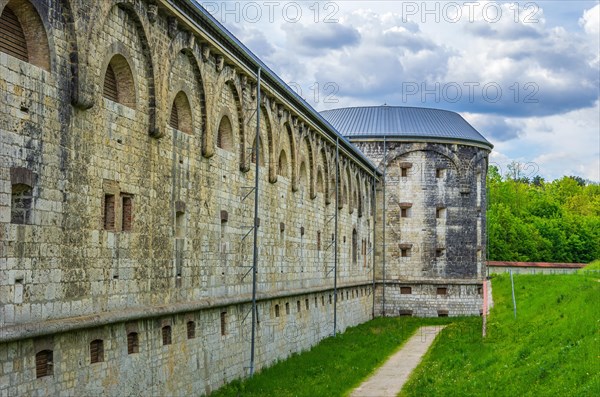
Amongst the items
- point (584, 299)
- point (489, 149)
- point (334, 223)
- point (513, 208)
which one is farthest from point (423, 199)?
point (513, 208)

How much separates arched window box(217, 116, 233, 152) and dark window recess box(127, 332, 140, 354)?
7160mm

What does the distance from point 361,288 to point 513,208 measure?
1900 inches

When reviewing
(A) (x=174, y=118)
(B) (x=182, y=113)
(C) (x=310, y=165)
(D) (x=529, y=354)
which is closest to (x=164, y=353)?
(A) (x=174, y=118)

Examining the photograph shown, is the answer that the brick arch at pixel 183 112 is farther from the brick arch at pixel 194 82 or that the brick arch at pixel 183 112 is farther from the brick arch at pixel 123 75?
the brick arch at pixel 123 75

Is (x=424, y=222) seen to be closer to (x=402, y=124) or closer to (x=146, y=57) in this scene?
(x=402, y=124)

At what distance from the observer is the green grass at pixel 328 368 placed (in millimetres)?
20750

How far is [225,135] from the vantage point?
22125 mm

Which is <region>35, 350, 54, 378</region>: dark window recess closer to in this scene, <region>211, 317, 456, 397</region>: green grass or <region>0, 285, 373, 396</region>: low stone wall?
<region>0, 285, 373, 396</region>: low stone wall

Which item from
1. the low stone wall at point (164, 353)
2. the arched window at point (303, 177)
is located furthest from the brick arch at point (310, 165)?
the low stone wall at point (164, 353)

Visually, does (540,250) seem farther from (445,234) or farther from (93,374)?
(93,374)

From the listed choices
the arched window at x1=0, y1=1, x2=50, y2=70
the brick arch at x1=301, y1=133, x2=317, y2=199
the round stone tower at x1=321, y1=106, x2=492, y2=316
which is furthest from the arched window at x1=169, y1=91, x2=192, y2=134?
the round stone tower at x1=321, y1=106, x2=492, y2=316

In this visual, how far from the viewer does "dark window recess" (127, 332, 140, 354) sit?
15.6 meters

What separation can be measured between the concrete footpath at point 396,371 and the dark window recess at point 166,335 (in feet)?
18.9

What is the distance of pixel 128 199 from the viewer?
15.8 metres
